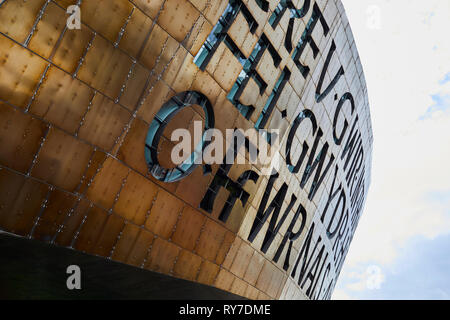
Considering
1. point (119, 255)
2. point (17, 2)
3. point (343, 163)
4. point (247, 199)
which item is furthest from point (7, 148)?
point (343, 163)

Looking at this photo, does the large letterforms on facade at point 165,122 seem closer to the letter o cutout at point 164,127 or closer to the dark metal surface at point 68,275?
the letter o cutout at point 164,127

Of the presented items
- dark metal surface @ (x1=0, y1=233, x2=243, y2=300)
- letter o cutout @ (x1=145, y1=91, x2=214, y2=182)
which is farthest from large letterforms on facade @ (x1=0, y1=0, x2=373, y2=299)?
dark metal surface @ (x1=0, y1=233, x2=243, y2=300)

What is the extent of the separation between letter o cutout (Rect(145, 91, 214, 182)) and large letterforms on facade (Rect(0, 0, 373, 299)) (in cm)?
4

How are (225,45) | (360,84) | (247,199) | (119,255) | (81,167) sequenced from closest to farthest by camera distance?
(81,167)
(119,255)
(225,45)
(247,199)
(360,84)

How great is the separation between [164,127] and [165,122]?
0.18 metres

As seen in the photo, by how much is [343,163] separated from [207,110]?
55.5ft

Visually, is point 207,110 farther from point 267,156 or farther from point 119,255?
point 119,255

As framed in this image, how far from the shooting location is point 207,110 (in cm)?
1442

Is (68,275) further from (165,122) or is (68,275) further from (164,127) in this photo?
(165,122)

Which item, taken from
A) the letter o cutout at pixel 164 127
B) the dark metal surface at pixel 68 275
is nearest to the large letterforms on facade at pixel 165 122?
the letter o cutout at pixel 164 127

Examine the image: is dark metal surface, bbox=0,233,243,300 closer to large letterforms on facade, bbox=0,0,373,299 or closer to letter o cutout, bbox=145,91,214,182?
large letterforms on facade, bbox=0,0,373,299

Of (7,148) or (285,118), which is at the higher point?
(285,118)

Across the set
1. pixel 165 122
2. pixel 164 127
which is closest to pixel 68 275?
pixel 164 127

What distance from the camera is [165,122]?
1283 cm
